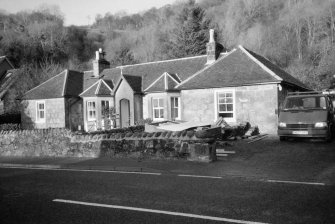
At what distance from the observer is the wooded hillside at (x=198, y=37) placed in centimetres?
4684

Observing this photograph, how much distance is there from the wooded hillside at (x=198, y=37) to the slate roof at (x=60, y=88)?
4.91 metres

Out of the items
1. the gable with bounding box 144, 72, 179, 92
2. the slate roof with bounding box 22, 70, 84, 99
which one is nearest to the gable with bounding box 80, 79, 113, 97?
the slate roof with bounding box 22, 70, 84, 99

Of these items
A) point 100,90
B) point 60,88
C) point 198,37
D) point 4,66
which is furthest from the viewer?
point 198,37

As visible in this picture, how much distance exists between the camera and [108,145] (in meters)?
13.0

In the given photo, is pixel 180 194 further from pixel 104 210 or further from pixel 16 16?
pixel 16 16

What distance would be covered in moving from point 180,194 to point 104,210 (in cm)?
182

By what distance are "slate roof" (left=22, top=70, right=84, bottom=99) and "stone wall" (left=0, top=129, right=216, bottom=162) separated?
1380 centimetres

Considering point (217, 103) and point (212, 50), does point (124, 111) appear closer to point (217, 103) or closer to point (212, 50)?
point (212, 50)

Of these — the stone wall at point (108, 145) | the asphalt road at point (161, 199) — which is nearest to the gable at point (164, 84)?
the stone wall at point (108, 145)

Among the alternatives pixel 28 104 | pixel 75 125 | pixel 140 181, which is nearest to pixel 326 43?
pixel 75 125

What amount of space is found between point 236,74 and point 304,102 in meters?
5.95

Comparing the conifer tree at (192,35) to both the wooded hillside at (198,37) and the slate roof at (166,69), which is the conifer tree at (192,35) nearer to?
the wooded hillside at (198,37)

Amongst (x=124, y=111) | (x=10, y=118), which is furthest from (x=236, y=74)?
(x=10, y=118)

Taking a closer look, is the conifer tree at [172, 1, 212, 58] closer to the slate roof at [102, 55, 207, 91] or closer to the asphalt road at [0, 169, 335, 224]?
the slate roof at [102, 55, 207, 91]
